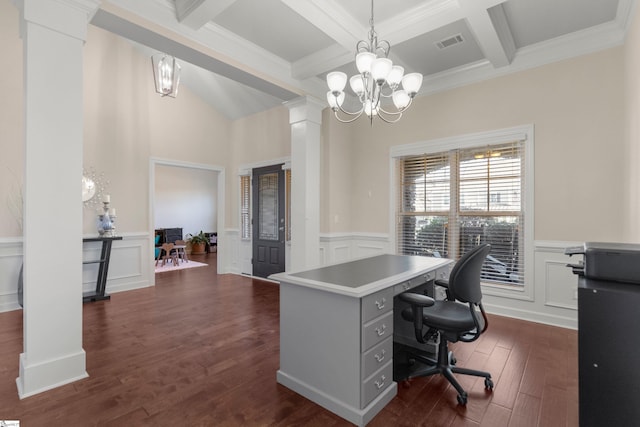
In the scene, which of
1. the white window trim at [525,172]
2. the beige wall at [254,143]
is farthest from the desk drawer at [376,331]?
the beige wall at [254,143]

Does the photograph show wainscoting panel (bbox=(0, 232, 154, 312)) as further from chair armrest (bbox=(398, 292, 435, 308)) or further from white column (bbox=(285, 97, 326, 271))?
chair armrest (bbox=(398, 292, 435, 308))

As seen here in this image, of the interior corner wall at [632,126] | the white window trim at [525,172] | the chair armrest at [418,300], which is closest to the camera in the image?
the chair armrest at [418,300]

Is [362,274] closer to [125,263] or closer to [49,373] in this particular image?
[49,373]

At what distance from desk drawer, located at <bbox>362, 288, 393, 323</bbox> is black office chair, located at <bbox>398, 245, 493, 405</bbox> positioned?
13cm

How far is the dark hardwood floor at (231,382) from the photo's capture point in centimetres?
191

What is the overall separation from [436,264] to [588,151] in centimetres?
220

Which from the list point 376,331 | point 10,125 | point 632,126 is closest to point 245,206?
point 10,125

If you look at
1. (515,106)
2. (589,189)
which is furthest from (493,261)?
(515,106)

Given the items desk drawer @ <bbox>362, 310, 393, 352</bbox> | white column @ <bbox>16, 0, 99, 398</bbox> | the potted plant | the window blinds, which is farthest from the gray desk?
the potted plant

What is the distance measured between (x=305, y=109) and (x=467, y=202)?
2521 millimetres

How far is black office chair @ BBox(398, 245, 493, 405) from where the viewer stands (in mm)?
2051

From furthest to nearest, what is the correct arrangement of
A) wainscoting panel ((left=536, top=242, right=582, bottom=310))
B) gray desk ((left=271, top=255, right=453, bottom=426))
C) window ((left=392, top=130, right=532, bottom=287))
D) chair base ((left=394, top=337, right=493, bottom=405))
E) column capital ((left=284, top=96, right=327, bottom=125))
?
column capital ((left=284, top=96, right=327, bottom=125)) → window ((left=392, top=130, right=532, bottom=287)) → wainscoting panel ((left=536, top=242, right=582, bottom=310)) → chair base ((left=394, top=337, right=493, bottom=405)) → gray desk ((left=271, top=255, right=453, bottom=426))

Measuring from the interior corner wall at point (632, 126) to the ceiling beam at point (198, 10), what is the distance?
3324 mm

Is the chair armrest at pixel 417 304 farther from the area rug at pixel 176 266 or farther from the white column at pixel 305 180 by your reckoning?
the area rug at pixel 176 266
